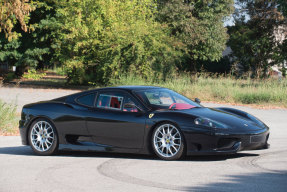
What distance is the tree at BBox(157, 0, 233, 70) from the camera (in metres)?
44.9

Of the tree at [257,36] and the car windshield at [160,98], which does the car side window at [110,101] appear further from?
the tree at [257,36]

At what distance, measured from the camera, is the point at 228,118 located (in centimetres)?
901

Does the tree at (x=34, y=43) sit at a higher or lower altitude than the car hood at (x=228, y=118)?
higher

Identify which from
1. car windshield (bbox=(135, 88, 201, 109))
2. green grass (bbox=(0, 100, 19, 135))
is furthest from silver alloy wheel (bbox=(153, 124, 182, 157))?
green grass (bbox=(0, 100, 19, 135))

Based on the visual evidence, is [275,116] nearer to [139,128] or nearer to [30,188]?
[139,128]

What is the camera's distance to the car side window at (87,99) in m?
9.56

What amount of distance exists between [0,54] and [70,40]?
33.9 feet

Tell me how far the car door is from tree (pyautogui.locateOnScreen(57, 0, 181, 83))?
21794 mm

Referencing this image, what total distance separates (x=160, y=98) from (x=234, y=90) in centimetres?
1627

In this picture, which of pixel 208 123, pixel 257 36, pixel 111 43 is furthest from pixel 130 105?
pixel 257 36

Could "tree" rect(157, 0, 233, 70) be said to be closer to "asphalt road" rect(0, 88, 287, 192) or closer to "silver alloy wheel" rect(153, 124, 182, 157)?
"asphalt road" rect(0, 88, 287, 192)

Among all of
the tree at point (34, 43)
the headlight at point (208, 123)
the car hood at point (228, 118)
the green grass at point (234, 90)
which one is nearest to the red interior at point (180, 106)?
the car hood at point (228, 118)

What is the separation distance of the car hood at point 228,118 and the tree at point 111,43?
72.1ft

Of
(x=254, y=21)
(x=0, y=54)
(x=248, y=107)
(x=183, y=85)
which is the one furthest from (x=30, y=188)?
(x=254, y=21)
